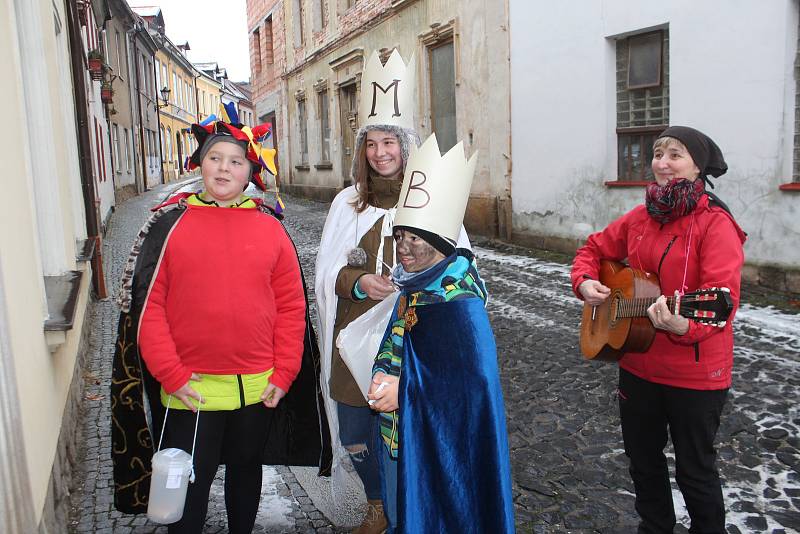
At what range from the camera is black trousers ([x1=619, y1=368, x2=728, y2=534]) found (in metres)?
2.37

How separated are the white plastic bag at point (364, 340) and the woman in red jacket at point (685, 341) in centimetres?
95

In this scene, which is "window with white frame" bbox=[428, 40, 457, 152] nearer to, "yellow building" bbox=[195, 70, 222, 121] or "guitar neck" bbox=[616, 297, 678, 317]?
"guitar neck" bbox=[616, 297, 678, 317]

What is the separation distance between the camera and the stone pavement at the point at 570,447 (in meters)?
3.02

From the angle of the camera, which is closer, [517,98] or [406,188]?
[406,188]

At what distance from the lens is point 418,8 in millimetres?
13734

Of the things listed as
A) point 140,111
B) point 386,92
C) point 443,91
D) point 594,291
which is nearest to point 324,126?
point 443,91

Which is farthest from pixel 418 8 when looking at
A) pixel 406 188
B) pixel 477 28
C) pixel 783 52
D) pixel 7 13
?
pixel 406 188

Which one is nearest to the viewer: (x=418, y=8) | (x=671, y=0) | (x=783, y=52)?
(x=783, y=52)

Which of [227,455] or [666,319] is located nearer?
[666,319]

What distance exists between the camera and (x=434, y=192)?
2188 millimetres

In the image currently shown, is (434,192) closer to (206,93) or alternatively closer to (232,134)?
(232,134)

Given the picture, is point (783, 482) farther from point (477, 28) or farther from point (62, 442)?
point (477, 28)

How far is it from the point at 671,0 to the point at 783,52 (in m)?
1.66

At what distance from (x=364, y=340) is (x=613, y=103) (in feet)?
25.3
